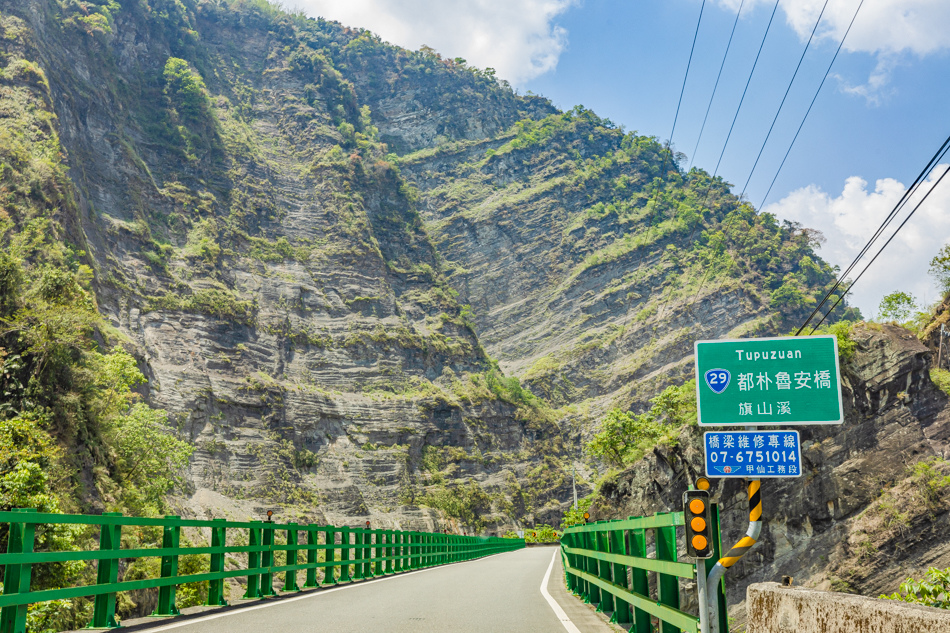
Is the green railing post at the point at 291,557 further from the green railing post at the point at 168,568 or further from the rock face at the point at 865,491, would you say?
the rock face at the point at 865,491

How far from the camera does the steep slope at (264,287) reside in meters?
59.5

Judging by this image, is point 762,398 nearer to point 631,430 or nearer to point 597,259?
point 631,430

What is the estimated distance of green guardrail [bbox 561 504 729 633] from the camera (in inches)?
199

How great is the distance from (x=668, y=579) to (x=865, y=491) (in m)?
39.9

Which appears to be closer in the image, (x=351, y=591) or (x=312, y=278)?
(x=351, y=591)

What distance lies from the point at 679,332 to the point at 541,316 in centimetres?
2433

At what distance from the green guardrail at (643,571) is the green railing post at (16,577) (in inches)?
206

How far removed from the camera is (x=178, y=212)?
75562 mm

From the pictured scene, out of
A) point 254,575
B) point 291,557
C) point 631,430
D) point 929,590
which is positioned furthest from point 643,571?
point 631,430

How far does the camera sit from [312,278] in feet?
263

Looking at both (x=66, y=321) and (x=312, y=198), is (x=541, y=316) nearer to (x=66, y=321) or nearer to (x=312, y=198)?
(x=312, y=198)

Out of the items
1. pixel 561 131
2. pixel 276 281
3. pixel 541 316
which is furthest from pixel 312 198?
pixel 561 131

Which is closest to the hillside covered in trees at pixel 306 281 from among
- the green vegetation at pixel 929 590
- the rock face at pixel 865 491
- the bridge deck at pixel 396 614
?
the bridge deck at pixel 396 614

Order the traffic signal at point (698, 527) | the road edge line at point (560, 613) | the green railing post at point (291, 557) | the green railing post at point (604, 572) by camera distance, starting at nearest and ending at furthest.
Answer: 1. the traffic signal at point (698, 527)
2. the road edge line at point (560, 613)
3. the green railing post at point (604, 572)
4. the green railing post at point (291, 557)
